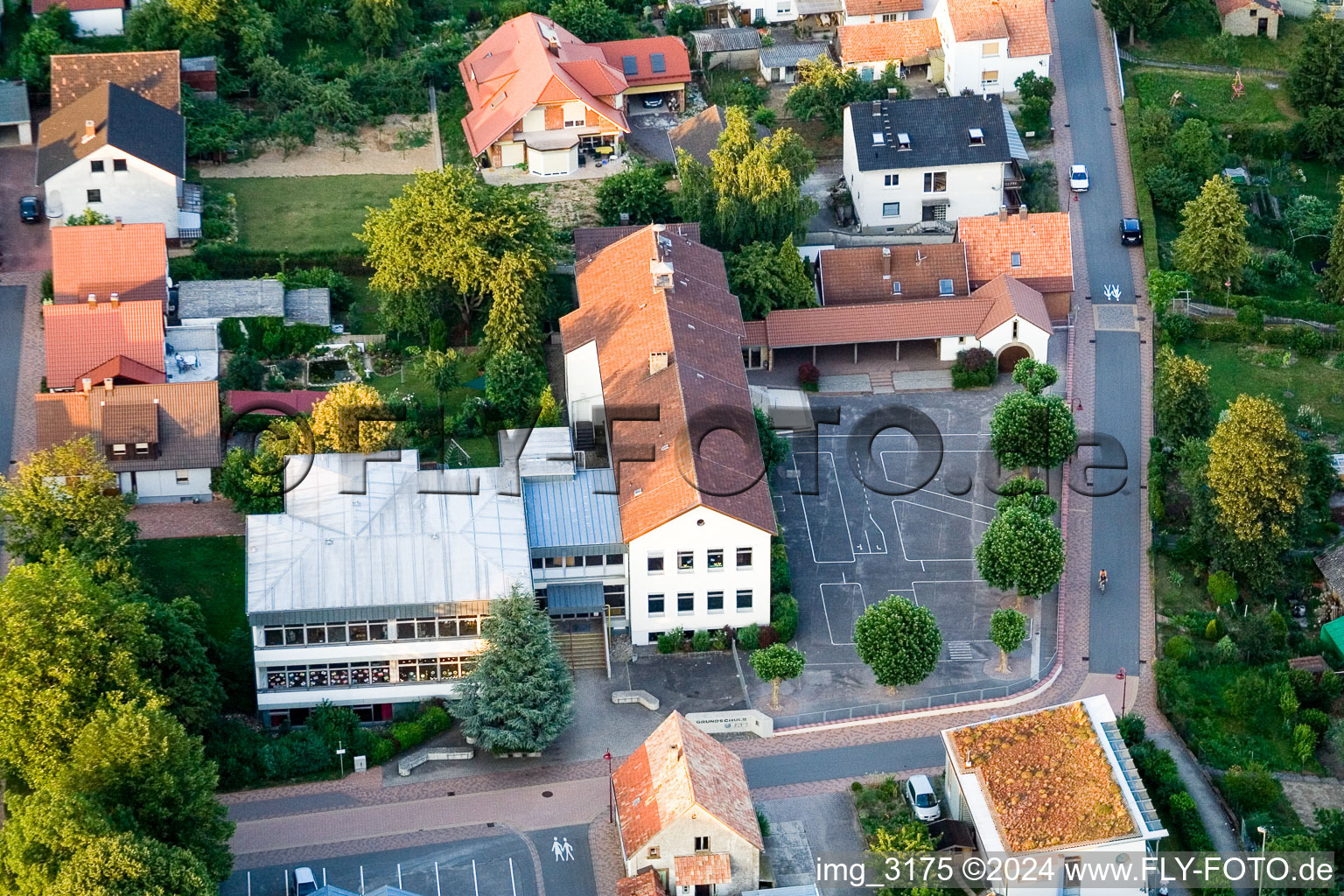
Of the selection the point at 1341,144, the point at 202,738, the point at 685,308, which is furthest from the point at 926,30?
the point at 202,738

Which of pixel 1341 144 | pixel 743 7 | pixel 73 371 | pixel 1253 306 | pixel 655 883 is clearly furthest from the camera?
pixel 743 7

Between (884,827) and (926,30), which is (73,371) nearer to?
(884,827)

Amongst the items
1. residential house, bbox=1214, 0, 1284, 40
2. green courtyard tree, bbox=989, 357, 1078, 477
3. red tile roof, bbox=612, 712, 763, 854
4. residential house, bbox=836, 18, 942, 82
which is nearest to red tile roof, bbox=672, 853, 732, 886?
red tile roof, bbox=612, 712, 763, 854

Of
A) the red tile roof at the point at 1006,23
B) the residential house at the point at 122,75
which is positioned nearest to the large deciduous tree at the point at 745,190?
the red tile roof at the point at 1006,23

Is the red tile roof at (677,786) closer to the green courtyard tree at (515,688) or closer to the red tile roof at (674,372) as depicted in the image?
the green courtyard tree at (515,688)

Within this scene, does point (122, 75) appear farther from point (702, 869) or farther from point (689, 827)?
point (702, 869)

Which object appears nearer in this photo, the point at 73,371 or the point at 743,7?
the point at 73,371
